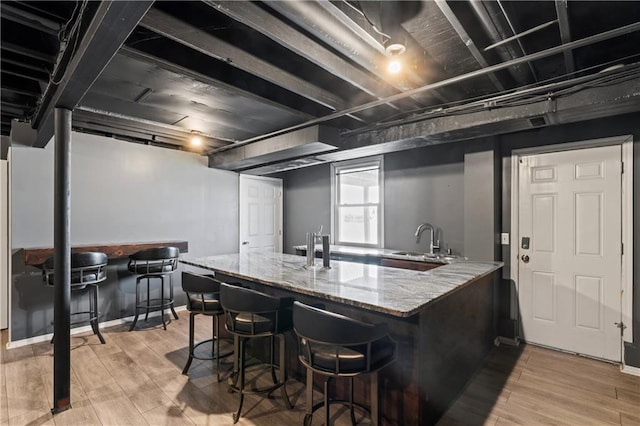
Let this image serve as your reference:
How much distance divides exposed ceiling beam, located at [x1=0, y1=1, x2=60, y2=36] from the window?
3766 millimetres

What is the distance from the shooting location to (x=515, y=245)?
3521mm

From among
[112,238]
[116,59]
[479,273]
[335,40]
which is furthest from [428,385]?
[112,238]

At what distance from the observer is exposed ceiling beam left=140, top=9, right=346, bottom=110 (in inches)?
70.1

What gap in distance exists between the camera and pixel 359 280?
226 centimetres

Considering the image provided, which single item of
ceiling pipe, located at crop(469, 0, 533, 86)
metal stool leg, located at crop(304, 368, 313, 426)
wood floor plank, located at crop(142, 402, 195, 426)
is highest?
ceiling pipe, located at crop(469, 0, 533, 86)

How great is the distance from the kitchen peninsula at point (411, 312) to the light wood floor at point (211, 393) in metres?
0.27

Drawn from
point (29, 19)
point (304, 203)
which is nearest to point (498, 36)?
point (29, 19)

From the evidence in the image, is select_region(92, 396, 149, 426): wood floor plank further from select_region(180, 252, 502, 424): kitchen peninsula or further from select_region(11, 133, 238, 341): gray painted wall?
select_region(11, 133, 238, 341): gray painted wall

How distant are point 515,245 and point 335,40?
119 inches

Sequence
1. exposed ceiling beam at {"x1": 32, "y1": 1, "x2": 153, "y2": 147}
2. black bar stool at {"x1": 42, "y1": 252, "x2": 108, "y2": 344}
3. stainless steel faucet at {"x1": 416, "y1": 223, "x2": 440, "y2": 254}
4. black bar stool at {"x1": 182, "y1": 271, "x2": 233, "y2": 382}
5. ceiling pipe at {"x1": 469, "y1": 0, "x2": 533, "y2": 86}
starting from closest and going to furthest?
exposed ceiling beam at {"x1": 32, "y1": 1, "x2": 153, "y2": 147} → ceiling pipe at {"x1": 469, "y1": 0, "x2": 533, "y2": 86} → black bar stool at {"x1": 182, "y1": 271, "x2": 233, "y2": 382} → black bar stool at {"x1": 42, "y1": 252, "x2": 108, "y2": 344} → stainless steel faucet at {"x1": 416, "y1": 223, "x2": 440, "y2": 254}

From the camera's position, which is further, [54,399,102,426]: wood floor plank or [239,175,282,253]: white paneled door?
[239,175,282,253]: white paneled door

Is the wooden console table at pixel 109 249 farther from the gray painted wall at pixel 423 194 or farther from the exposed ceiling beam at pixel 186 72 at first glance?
the gray painted wall at pixel 423 194

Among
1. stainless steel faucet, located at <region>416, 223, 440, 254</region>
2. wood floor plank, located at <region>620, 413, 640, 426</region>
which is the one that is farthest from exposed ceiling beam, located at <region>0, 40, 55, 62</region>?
wood floor plank, located at <region>620, 413, 640, 426</region>

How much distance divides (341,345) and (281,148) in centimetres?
277
